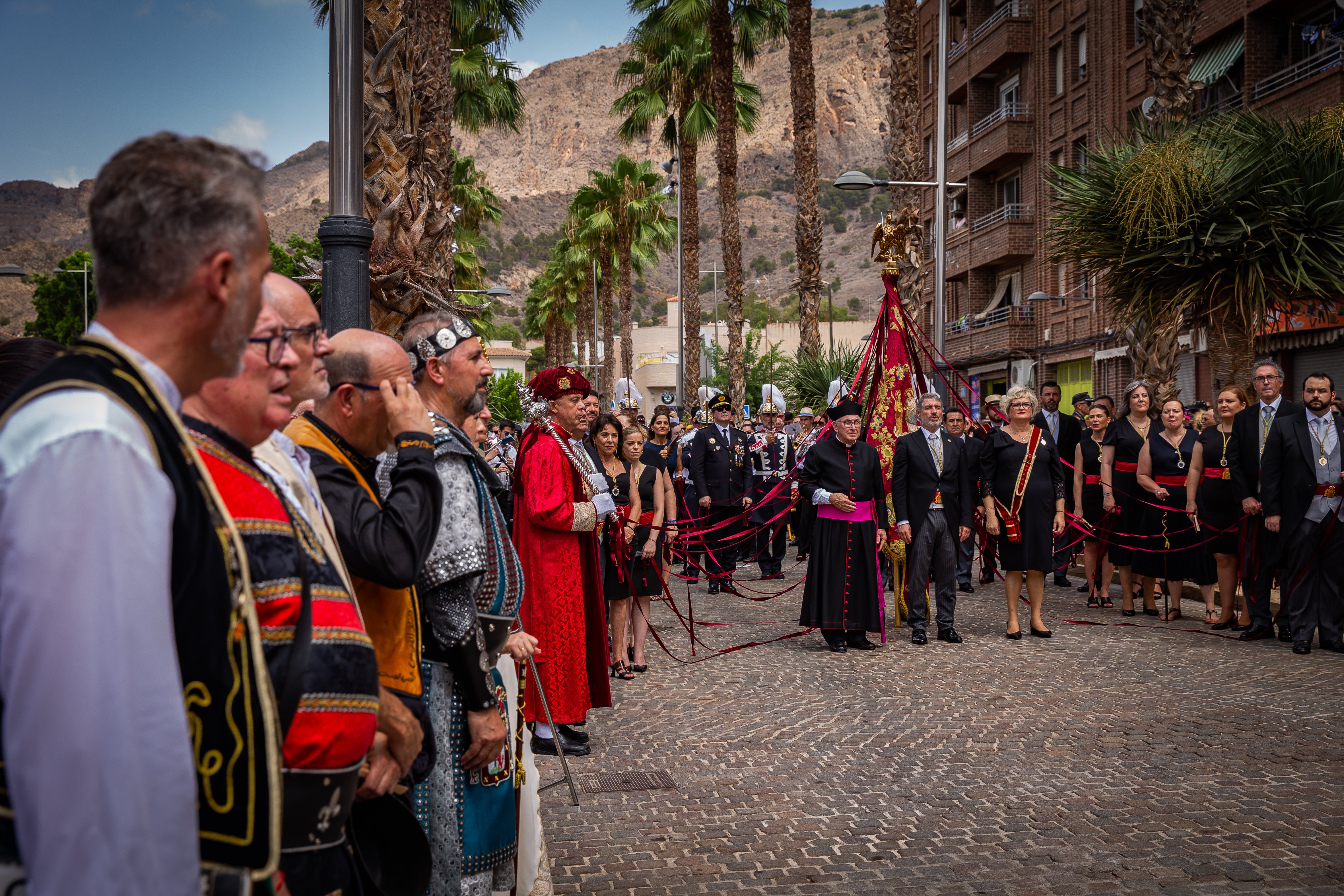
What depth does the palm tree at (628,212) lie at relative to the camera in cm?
4022

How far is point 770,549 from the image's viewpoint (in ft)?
52.9

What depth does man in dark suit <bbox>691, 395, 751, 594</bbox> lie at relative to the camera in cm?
1573

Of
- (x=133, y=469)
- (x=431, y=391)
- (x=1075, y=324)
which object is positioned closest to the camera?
(x=133, y=469)

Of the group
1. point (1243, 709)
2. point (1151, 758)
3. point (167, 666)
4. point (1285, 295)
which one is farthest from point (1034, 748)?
point (1285, 295)

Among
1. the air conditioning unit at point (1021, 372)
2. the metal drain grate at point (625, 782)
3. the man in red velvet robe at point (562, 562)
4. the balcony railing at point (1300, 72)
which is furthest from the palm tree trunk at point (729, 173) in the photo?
the metal drain grate at point (625, 782)

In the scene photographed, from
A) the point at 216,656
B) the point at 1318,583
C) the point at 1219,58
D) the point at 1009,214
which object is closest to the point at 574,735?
the point at 216,656

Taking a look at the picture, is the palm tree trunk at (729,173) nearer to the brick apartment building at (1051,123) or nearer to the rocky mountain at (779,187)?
the brick apartment building at (1051,123)

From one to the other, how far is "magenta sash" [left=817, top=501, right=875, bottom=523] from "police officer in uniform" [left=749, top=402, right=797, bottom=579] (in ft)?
11.4

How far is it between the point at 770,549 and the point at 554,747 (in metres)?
9.67

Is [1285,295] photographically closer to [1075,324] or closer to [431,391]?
[431,391]

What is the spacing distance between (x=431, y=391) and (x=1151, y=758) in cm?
461

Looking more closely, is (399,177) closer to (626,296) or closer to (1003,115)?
(1003,115)

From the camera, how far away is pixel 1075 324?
105 feet

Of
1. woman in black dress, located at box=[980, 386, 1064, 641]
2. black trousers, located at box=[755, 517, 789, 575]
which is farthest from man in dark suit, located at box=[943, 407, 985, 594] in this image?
black trousers, located at box=[755, 517, 789, 575]
